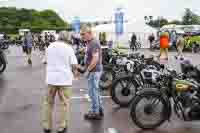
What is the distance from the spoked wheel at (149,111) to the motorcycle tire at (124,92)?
1901 millimetres

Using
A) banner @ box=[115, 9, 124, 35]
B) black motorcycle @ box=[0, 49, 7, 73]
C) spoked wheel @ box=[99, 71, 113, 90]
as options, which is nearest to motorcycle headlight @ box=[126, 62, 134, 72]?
spoked wheel @ box=[99, 71, 113, 90]

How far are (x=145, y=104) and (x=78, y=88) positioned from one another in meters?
5.08

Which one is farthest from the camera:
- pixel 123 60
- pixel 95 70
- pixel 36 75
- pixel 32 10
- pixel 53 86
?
pixel 32 10

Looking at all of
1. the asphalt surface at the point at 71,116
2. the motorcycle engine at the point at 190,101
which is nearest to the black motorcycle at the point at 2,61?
the asphalt surface at the point at 71,116

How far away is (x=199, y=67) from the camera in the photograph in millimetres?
8078

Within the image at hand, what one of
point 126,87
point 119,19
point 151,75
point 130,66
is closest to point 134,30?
point 119,19

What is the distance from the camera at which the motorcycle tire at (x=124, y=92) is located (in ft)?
29.1

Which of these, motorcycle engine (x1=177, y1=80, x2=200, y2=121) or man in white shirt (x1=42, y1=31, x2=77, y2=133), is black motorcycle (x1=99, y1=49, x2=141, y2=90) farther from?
man in white shirt (x1=42, y1=31, x2=77, y2=133)

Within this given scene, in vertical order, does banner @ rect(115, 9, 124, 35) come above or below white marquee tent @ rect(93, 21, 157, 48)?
above

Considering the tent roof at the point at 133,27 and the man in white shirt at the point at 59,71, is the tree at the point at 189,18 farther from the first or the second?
the man in white shirt at the point at 59,71

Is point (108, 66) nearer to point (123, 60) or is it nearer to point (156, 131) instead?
point (123, 60)

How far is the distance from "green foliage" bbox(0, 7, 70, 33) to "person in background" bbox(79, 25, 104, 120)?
105 meters

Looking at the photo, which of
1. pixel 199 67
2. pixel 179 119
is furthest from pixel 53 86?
pixel 199 67

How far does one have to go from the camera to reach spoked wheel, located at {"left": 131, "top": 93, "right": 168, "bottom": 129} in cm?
689
